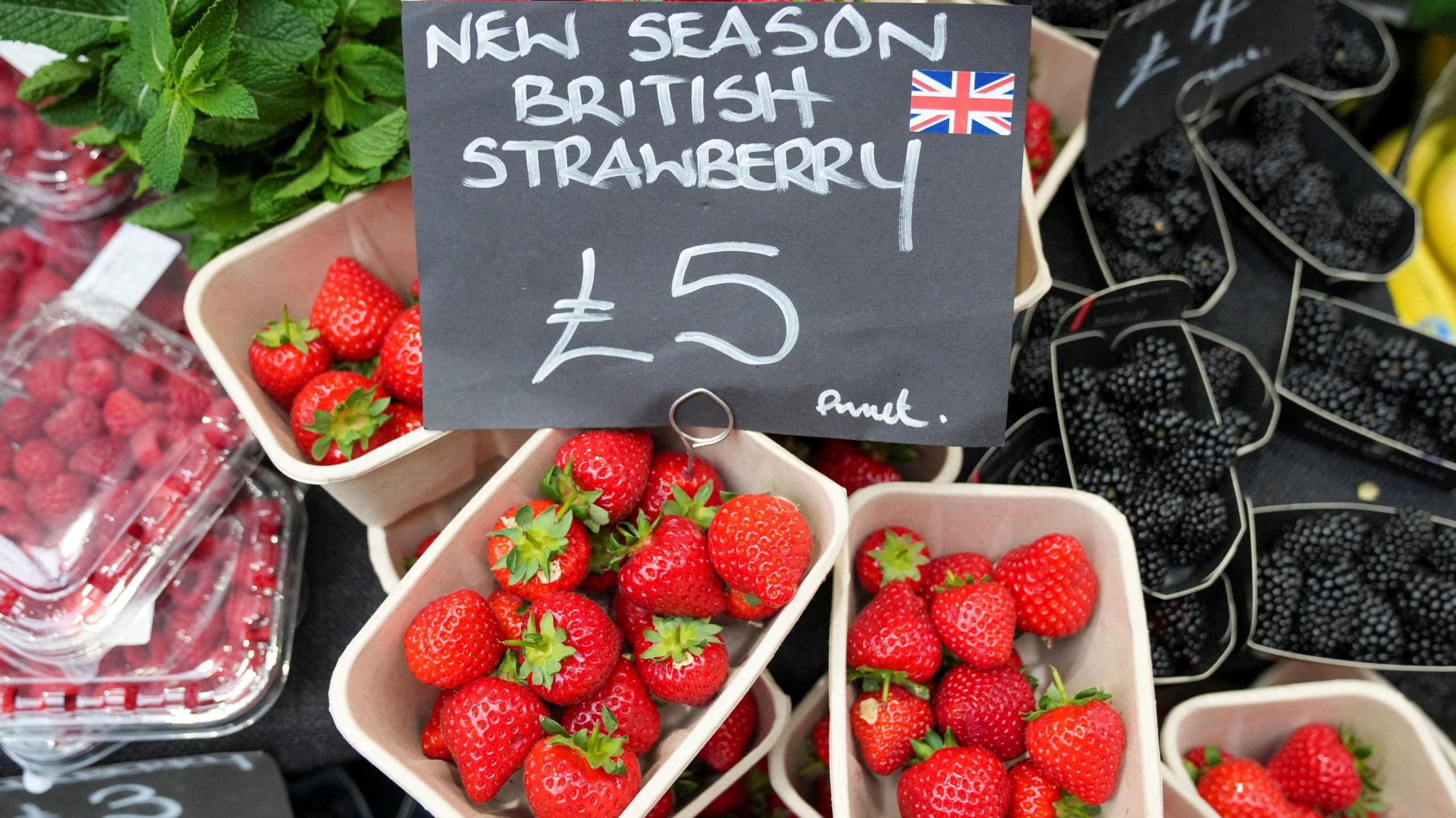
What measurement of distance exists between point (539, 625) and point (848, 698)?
35 centimetres

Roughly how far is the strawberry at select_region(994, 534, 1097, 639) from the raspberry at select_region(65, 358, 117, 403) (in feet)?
3.92

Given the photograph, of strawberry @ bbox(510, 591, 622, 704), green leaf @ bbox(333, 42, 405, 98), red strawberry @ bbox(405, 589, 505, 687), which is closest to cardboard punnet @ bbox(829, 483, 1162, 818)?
strawberry @ bbox(510, 591, 622, 704)

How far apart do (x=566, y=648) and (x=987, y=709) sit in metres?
0.46

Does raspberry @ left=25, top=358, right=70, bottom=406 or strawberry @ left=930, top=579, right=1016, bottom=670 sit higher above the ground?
raspberry @ left=25, top=358, right=70, bottom=406

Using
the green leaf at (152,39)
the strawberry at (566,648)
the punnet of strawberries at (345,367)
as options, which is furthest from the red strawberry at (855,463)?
the green leaf at (152,39)

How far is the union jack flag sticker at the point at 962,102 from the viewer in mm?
882

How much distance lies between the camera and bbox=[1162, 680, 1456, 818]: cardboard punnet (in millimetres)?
1173

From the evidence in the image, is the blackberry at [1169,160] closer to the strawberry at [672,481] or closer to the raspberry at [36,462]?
the strawberry at [672,481]

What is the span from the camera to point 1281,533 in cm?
134

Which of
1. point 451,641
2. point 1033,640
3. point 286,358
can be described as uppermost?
point 286,358

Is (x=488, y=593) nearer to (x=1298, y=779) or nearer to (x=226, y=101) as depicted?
(x=226, y=101)

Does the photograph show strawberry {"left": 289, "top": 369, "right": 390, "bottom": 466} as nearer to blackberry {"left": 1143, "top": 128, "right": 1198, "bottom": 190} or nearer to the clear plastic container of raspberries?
the clear plastic container of raspberries

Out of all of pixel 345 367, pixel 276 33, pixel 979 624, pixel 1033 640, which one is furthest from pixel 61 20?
pixel 1033 640

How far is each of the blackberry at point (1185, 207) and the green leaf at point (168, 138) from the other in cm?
136
